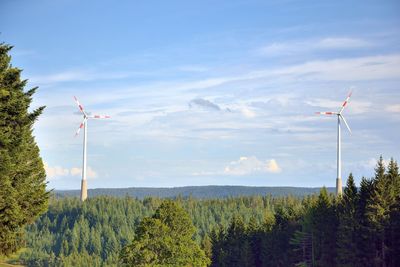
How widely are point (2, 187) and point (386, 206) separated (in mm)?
41120

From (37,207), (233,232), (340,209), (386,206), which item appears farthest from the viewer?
(233,232)

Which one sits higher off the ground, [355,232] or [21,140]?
[21,140]

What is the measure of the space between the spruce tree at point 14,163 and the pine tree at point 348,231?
109 feet

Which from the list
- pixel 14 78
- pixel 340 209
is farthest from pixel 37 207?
pixel 340 209

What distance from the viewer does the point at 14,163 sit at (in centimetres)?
4575

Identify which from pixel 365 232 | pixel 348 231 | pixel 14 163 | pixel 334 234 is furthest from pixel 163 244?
pixel 14 163

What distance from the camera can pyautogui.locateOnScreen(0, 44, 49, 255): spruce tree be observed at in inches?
1738

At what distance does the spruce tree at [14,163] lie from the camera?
44.2 m

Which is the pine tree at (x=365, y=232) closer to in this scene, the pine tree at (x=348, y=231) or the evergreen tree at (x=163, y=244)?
the pine tree at (x=348, y=231)

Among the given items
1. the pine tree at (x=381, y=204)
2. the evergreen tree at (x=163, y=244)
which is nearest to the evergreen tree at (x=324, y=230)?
the pine tree at (x=381, y=204)

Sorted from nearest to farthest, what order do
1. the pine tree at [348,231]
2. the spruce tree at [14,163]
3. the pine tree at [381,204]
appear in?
the spruce tree at [14,163]
the pine tree at [381,204]
the pine tree at [348,231]

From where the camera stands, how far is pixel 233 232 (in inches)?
4830

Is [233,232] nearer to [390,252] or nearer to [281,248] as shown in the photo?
[281,248]

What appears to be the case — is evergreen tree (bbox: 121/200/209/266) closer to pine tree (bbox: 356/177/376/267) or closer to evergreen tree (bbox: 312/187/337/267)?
pine tree (bbox: 356/177/376/267)
